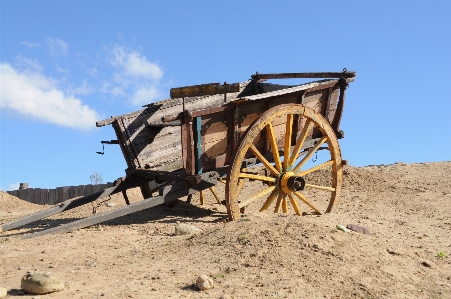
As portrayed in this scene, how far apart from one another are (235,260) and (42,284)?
70.2 inches

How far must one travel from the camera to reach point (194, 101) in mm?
8898

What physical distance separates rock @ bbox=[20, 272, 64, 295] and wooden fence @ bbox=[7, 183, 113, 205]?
36.3ft

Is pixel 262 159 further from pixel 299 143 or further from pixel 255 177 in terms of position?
pixel 299 143

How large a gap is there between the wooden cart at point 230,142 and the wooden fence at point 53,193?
24.5ft

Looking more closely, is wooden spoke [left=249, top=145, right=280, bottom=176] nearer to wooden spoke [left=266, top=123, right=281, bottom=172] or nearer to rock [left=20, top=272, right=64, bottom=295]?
wooden spoke [left=266, top=123, right=281, bottom=172]

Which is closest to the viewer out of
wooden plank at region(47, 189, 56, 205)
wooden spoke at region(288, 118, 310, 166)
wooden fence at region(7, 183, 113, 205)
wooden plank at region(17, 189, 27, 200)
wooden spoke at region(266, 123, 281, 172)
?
wooden spoke at region(266, 123, 281, 172)

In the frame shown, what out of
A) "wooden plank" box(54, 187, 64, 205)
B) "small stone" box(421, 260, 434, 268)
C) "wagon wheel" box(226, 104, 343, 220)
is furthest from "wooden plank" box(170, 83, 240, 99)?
"wooden plank" box(54, 187, 64, 205)

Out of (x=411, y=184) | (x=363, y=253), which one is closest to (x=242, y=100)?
(x=363, y=253)

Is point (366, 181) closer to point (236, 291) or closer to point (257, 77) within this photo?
point (257, 77)

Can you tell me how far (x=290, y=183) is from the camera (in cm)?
727

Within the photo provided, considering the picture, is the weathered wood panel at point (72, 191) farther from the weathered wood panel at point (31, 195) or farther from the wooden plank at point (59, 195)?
the weathered wood panel at point (31, 195)

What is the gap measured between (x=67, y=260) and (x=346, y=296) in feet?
10.0

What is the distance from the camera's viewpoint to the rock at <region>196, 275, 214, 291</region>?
425cm

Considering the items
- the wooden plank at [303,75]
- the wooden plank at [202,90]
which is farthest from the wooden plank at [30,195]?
the wooden plank at [202,90]
